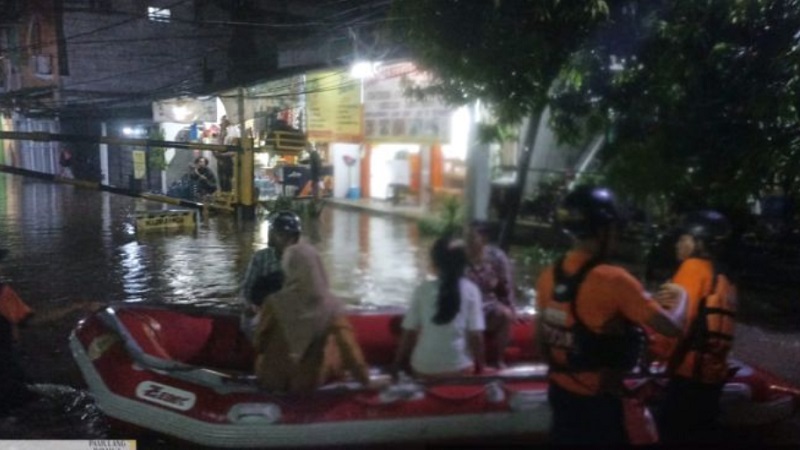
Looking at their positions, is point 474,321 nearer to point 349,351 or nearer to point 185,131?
point 349,351

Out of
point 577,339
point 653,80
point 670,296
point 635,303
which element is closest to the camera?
point 635,303

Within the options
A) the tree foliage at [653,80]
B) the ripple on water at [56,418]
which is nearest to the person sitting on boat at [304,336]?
the ripple on water at [56,418]

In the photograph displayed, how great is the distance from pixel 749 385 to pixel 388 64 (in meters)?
2.19

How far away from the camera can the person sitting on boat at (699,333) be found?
3.09 meters

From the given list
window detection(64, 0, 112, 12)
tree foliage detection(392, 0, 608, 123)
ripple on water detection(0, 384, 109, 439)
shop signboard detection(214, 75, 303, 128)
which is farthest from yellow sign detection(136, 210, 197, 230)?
tree foliage detection(392, 0, 608, 123)

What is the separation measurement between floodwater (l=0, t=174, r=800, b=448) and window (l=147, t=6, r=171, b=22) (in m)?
0.89

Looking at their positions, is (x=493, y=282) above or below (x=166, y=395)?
above

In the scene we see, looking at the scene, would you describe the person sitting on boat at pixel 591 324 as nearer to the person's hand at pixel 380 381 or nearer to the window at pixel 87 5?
the person's hand at pixel 380 381

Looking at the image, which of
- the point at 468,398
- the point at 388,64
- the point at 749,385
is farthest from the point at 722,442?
the point at 388,64

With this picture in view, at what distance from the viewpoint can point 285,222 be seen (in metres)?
3.34

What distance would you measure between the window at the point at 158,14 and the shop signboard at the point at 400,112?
112 centimetres

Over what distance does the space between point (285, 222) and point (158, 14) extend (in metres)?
1.29

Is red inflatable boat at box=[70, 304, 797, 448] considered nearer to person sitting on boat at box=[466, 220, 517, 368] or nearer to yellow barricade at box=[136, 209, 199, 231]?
person sitting on boat at box=[466, 220, 517, 368]
